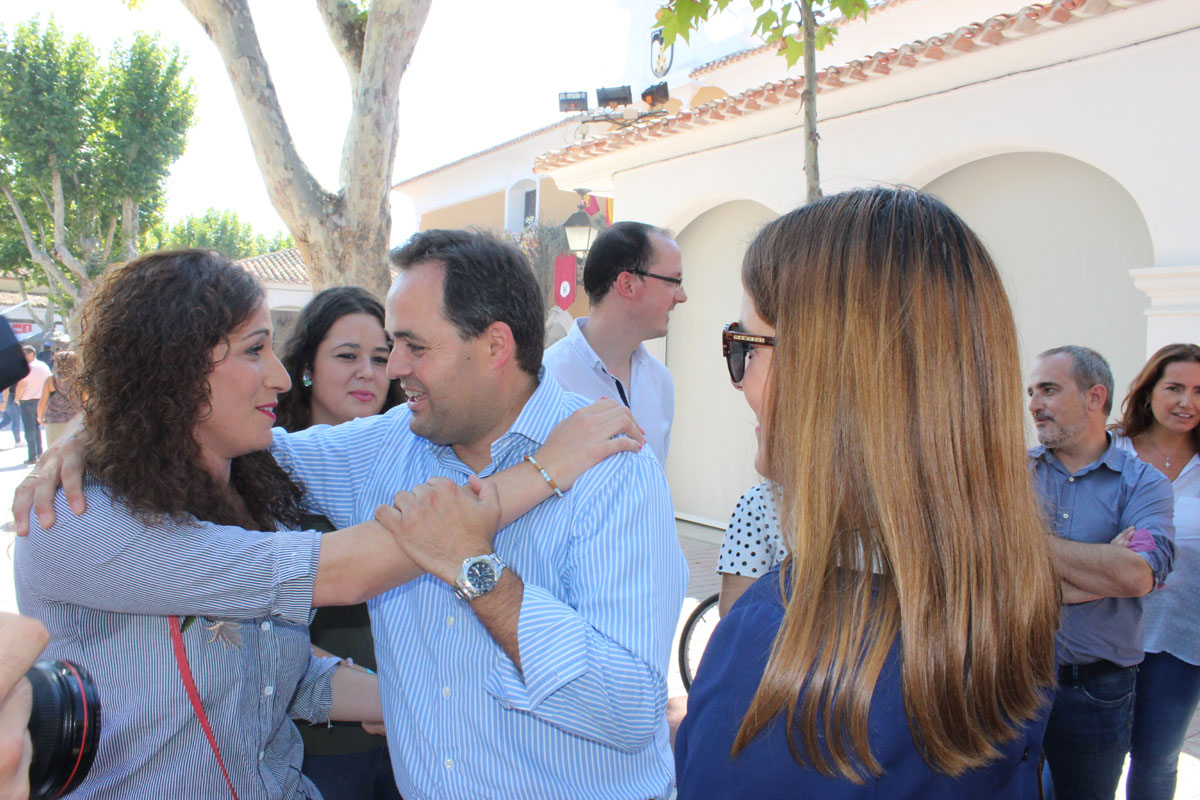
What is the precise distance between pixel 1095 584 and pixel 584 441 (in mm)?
1978

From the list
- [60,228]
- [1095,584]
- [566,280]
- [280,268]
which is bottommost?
[1095,584]

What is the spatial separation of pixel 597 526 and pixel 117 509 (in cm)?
94

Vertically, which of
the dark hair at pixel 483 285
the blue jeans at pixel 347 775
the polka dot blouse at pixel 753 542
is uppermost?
the dark hair at pixel 483 285

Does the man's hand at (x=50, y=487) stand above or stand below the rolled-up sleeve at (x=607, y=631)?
above

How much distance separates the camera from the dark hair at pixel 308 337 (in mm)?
3199

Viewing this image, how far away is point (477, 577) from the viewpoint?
1.57m

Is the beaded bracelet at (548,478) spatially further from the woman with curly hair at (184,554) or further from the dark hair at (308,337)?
the dark hair at (308,337)

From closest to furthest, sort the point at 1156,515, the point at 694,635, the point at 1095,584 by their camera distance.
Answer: the point at 1095,584 < the point at 1156,515 < the point at 694,635

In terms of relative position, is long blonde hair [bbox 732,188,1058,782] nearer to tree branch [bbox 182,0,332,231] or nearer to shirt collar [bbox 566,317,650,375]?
shirt collar [bbox 566,317,650,375]

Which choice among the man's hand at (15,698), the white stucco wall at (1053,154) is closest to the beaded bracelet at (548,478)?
the man's hand at (15,698)

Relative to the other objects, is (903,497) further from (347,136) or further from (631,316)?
(347,136)

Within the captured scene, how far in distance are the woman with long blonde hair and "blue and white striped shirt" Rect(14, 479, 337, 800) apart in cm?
90

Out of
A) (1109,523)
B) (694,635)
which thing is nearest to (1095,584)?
(1109,523)

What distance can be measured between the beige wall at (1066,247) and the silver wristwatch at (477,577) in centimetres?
616
